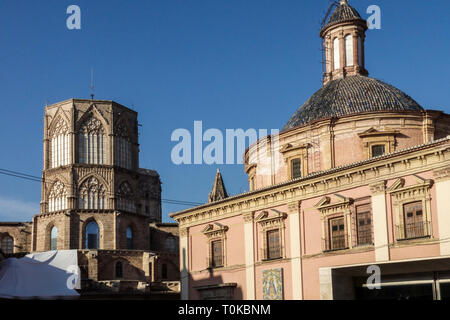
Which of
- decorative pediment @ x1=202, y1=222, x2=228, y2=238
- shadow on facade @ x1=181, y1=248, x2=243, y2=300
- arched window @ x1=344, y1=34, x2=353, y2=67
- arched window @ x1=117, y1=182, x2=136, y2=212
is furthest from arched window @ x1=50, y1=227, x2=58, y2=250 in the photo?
arched window @ x1=344, y1=34, x2=353, y2=67

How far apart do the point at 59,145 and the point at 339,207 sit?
40661 millimetres

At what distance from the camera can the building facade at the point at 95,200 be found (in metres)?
62.9

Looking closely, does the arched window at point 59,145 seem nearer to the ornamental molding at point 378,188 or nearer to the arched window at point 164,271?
the arched window at point 164,271

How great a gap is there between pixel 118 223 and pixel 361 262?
3722 cm

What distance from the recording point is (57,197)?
66.2 metres

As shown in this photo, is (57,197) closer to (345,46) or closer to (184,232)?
(184,232)

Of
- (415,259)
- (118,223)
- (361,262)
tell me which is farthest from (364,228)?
(118,223)

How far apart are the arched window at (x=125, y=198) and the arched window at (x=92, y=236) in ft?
10.5

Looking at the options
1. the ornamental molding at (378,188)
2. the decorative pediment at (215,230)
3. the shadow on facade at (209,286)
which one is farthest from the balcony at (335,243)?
the decorative pediment at (215,230)

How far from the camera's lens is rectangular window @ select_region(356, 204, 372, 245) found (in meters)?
32.0

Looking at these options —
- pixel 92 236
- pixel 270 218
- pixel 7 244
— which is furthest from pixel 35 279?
pixel 7 244

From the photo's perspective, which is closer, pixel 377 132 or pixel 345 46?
pixel 377 132

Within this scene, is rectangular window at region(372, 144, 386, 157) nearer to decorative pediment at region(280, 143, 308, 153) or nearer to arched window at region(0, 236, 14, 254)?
decorative pediment at region(280, 143, 308, 153)

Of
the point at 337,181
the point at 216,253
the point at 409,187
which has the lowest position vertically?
the point at 216,253
